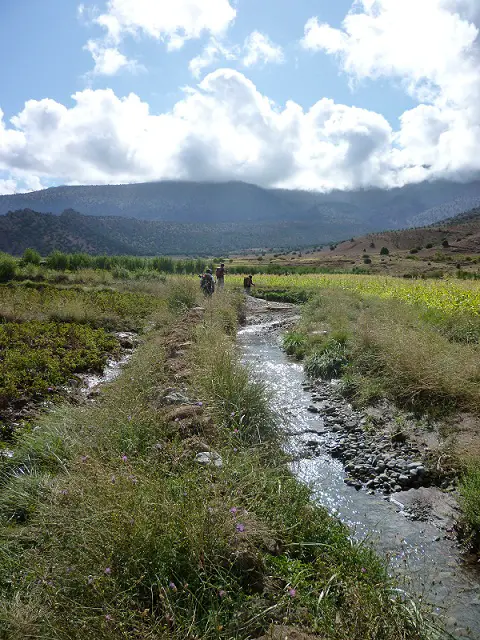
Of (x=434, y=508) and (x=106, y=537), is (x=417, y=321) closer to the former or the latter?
(x=434, y=508)

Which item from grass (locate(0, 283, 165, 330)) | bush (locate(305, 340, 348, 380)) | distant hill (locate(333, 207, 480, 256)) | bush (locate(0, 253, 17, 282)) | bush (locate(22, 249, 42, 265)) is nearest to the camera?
bush (locate(305, 340, 348, 380))

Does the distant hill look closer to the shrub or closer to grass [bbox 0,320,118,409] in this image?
the shrub

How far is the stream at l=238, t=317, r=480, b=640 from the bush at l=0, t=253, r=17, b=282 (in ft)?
105

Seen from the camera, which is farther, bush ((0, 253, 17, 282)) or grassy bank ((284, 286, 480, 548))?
bush ((0, 253, 17, 282))

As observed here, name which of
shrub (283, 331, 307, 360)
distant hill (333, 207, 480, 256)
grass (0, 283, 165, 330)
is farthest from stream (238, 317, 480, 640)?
distant hill (333, 207, 480, 256)

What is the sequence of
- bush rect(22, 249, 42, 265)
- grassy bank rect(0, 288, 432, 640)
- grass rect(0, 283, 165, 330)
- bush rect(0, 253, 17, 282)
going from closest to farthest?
grassy bank rect(0, 288, 432, 640) < grass rect(0, 283, 165, 330) < bush rect(0, 253, 17, 282) < bush rect(22, 249, 42, 265)

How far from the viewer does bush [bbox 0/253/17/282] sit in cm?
3334

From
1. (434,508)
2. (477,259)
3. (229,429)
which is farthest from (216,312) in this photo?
(477,259)

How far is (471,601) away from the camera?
408 centimetres

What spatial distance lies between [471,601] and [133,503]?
136 inches

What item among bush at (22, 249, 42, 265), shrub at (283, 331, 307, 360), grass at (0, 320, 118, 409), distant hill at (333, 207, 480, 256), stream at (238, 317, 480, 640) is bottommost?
stream at (238, 317, 480, 640)

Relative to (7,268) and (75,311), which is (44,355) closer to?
(75,311)

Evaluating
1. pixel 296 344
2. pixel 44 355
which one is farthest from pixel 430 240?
pixel 44 355

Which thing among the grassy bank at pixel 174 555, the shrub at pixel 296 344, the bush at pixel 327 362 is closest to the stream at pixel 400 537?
the grassy bank at pixel 174 555
